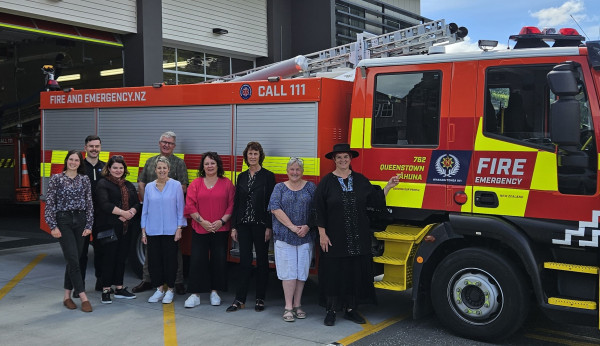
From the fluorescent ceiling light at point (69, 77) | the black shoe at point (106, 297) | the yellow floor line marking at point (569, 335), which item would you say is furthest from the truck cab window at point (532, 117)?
the fluorescent ceiling light at point (69, 77)

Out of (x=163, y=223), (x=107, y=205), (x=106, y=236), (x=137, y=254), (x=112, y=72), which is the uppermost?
(x=112, y=72)

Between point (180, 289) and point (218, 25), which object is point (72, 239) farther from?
point (218, 25)

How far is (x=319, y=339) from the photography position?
16.9 feet

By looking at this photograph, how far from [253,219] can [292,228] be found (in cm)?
50

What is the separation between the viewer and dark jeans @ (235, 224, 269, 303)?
604cm

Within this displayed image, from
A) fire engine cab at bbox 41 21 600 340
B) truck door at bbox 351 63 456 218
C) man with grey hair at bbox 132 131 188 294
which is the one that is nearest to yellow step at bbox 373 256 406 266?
fire engine cab at bbox 41 21 600 340

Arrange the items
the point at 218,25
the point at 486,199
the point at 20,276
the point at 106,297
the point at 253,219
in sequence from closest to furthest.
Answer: the point at 486,199 < the point at 253,219 < the point at 106,297 < the point at 20,276 < the point at 218,25

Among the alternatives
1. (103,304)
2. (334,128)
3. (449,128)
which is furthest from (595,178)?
(103,304)

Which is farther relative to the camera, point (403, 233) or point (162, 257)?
point (162, 257)

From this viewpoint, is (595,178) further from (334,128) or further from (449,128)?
(334,128)

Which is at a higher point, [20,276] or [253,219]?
[253,219]

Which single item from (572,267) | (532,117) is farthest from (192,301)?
(532,117)

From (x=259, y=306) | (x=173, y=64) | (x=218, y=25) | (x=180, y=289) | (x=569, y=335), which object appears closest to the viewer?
(x=569, y=335)

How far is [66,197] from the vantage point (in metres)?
5.97
